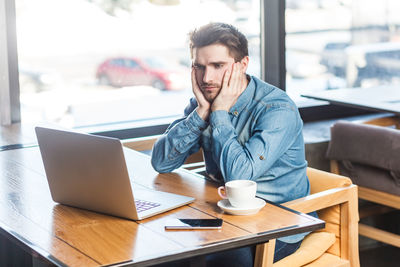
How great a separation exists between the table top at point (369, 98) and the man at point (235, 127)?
1088 mm

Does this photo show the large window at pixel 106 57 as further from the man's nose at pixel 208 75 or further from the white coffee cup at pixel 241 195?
the white coffee cup at pixel 241 195

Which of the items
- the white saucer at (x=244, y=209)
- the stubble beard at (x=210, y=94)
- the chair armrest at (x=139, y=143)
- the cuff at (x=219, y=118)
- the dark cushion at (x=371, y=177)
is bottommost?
the dark cushion at (x=371, y=177)

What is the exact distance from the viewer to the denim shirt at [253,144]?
89.6 inches

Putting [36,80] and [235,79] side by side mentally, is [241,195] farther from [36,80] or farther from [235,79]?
[36,80]

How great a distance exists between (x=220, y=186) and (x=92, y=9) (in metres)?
1.64

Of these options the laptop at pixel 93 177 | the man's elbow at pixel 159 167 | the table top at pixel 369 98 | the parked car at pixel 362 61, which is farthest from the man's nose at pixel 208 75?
the parked car at pixel 362 61

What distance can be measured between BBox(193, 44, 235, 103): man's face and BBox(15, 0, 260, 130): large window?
1290mm

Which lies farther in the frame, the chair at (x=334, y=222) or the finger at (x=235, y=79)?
the finger at (x=235, y=79)

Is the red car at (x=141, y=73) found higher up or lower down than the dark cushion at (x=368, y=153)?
higher up

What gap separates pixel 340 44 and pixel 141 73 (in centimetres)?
136

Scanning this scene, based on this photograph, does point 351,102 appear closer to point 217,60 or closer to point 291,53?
point 291,53

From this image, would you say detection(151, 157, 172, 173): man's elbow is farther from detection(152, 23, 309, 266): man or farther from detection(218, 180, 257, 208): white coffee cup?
detection(218, 180, 257, 208): white coffee cup

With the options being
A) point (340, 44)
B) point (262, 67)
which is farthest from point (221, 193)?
point (340, 44)

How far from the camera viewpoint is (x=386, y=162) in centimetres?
310
